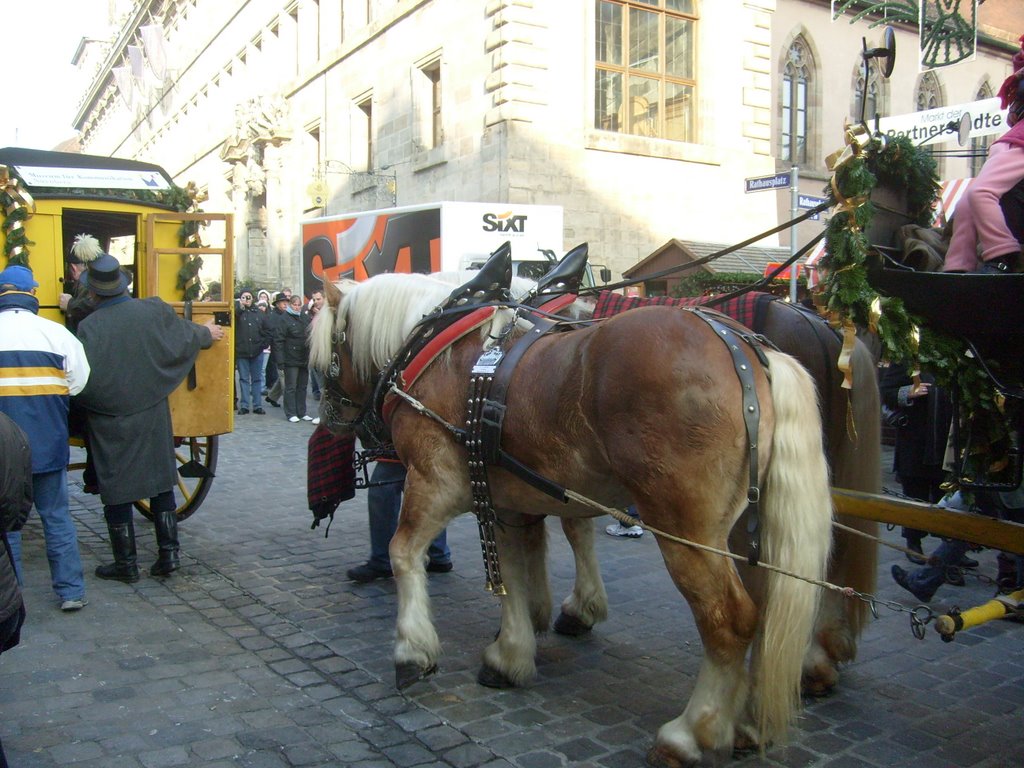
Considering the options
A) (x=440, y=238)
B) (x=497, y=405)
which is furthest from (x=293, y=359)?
(x=497, y=405)

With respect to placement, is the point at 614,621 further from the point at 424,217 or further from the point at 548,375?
the point at 424,217

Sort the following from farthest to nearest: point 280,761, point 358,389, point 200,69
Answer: point 200,69, point 358,389, point 280,761

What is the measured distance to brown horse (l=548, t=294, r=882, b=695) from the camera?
3.82 meters

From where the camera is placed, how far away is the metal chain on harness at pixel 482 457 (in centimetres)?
369

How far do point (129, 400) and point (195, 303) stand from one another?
4.02 ft

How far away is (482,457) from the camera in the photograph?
12.1 ft

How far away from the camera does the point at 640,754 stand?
3.31m

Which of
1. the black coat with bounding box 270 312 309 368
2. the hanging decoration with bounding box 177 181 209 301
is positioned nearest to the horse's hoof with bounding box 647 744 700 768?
the hanging decoration with bounding box 177 181 209 301

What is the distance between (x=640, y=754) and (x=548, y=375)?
4.82 ft

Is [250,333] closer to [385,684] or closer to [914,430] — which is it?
[914,430]

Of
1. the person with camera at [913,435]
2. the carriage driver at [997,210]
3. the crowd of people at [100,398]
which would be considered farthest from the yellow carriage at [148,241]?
the carriage driver at [997,210]

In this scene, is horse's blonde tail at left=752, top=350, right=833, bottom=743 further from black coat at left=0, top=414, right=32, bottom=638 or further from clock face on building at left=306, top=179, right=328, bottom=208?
clock face on building at left=306, top=179, right=328, bottom=208

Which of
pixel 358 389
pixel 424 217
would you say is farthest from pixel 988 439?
pixel 424 217

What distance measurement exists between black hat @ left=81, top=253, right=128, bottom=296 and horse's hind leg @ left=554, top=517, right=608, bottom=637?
10.4 ft
